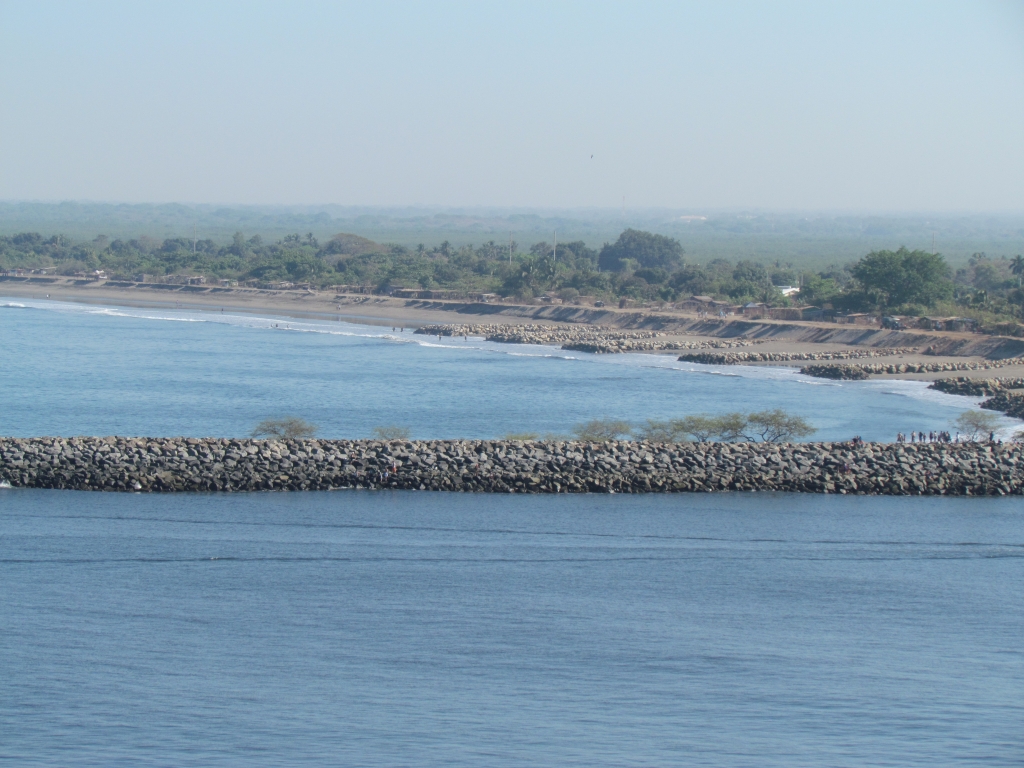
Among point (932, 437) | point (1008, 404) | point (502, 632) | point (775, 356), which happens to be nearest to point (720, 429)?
point (932, 437)

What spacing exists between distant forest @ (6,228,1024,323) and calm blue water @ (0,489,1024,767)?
49.4 metres

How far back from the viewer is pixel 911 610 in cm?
2252

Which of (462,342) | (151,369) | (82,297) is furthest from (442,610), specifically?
(82,297)

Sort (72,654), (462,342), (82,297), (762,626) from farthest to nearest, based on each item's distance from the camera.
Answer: (82,297)
(462,342)
(762,626)
(72,654)

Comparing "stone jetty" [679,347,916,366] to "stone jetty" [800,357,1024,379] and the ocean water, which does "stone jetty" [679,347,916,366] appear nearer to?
"stone jetty" [800,357,1024,379]

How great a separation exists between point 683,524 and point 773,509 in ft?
10.1

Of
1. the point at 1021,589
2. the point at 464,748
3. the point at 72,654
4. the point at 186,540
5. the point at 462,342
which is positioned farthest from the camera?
the point at 462,342

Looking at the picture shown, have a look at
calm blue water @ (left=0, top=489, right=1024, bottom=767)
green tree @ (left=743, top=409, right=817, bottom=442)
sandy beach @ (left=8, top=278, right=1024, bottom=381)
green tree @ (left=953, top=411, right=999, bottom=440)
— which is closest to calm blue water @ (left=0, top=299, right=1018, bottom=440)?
green tree @ (left=953, top=411, right=999, bottom=440)

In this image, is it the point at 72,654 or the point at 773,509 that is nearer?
the point at 72,654

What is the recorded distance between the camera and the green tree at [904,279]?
77.0 metres

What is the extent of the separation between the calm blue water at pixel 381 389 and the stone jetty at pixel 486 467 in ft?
21.3

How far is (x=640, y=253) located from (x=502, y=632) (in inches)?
5195

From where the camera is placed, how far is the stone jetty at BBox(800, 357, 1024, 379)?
58.0 metres

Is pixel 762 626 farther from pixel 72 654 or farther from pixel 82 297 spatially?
pixel 82 297
